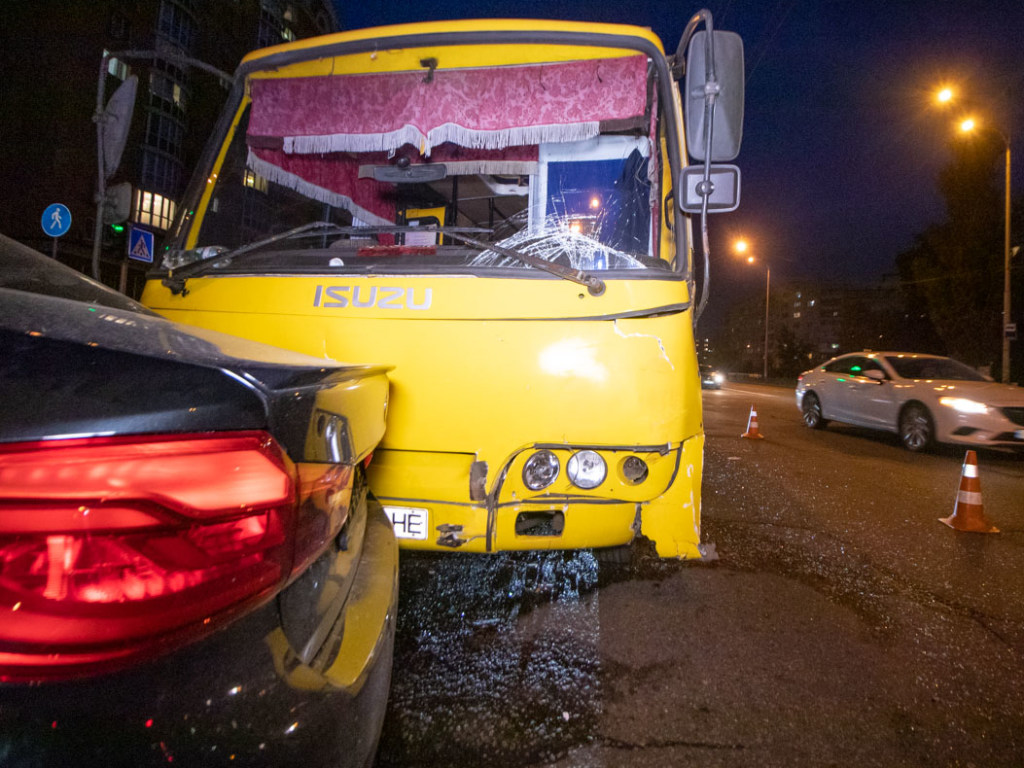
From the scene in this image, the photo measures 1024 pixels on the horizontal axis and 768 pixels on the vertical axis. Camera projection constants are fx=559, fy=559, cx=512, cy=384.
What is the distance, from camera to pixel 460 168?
10.0 feet

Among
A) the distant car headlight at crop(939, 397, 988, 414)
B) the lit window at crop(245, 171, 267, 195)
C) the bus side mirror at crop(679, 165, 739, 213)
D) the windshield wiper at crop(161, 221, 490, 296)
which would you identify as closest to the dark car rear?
the windshield wiper at crop(161, 221, 490, 296)

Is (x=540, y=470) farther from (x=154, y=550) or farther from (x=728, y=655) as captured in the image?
(x=154, y=550)

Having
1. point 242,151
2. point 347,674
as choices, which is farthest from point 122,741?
point 242,151

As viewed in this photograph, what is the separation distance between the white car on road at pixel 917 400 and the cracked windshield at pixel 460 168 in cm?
720

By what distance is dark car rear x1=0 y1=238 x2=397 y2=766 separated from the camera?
701mm

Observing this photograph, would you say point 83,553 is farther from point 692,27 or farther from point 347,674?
point 692,27

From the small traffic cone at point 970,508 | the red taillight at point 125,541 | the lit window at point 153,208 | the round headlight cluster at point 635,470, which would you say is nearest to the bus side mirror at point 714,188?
the round headlight cluster at point 635,470

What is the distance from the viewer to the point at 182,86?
3139 centimetres

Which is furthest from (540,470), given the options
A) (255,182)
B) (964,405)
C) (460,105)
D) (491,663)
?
(964,405)

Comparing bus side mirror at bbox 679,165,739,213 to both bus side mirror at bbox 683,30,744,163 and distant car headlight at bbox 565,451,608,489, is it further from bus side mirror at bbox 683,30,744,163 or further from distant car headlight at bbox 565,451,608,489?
distant car headlight at bbox 565,451,608,489

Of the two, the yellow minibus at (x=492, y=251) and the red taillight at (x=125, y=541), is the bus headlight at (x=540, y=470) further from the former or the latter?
the red taillight at (x=125, y=541)

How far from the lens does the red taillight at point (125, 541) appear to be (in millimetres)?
695

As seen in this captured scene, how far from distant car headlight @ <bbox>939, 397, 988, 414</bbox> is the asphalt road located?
3.98 metres

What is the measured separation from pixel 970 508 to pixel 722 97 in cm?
391
